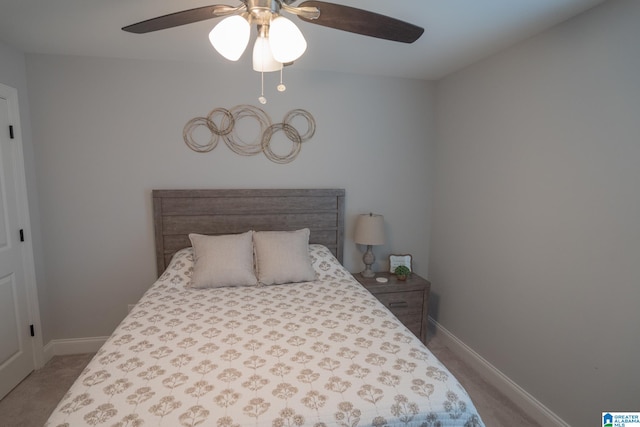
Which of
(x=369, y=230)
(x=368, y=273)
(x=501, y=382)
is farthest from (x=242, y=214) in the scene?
(x=501, y=382)

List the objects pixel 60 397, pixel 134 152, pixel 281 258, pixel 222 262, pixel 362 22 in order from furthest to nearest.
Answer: pixel 134 152, pixel 281 258, pixel 222 262, pixel 60 397, pixel 362 22

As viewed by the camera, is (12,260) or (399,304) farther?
(399,304)

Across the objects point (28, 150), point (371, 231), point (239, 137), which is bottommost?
point (371, 231)

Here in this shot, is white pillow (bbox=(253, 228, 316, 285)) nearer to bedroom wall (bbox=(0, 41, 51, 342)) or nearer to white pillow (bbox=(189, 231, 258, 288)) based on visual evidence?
white pillow (bbox=(189, 231, 258, 288))

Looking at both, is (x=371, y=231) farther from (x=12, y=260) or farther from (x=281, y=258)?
(x=12, y=260)

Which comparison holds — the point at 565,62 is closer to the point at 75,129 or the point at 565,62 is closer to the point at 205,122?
the point at 205,122

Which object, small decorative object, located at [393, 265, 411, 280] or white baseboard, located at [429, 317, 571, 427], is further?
small decorative object, located at [393, 265, 411, 280]

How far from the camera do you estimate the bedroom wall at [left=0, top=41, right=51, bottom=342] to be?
Result: 2145 mm

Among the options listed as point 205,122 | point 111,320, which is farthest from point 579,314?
point 111,320

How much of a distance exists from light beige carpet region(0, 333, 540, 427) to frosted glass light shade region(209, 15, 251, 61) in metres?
2.39

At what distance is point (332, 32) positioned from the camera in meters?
1.95

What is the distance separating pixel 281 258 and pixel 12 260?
1.86 meters

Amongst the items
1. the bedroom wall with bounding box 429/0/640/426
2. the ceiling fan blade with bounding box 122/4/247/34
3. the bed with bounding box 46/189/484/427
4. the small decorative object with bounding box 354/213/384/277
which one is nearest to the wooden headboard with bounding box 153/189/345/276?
the bed with bounding box 46/189/484/427

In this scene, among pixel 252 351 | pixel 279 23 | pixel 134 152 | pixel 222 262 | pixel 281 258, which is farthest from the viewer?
pixel 134 152
